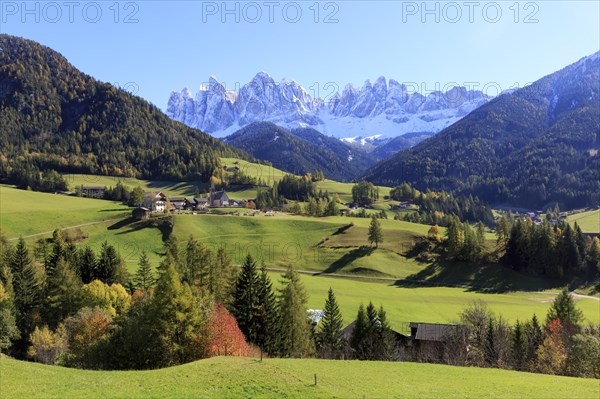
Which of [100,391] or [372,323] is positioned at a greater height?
[100,391]

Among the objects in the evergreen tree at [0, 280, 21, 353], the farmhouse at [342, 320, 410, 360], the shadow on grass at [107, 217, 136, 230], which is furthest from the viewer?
the shadow on grass at [107, 217, 136, 230]

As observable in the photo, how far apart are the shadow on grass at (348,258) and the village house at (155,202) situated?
242ft

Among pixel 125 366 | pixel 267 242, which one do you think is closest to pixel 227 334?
pixel 125 366

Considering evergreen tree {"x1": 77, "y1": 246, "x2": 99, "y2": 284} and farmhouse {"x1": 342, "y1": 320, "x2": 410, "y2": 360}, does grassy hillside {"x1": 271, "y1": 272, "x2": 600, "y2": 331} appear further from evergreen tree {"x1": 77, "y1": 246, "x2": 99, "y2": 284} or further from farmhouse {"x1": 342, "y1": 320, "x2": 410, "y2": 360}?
evergreen tree {"x1": 77, "y1": 246, "x2": 99, "y2": 284}

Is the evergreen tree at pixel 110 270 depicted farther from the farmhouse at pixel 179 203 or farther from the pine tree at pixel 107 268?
the farmhouse at pixel 179 203

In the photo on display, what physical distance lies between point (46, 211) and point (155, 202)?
144ft

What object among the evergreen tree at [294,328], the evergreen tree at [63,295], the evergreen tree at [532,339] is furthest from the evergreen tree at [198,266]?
the evergreen tree at [532,339]

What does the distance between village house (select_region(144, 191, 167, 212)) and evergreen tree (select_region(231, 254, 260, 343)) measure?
106 meters

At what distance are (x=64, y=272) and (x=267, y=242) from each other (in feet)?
228

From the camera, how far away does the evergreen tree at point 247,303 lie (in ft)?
188

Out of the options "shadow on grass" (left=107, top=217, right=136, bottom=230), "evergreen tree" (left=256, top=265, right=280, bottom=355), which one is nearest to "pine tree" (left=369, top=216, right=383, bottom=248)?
"evergreen tree" (left=256, top=265, right=280, bottom=355)

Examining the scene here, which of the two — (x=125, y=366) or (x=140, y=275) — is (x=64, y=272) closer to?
(x=140, y=275)

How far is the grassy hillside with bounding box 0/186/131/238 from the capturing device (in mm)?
118000

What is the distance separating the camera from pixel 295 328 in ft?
189
